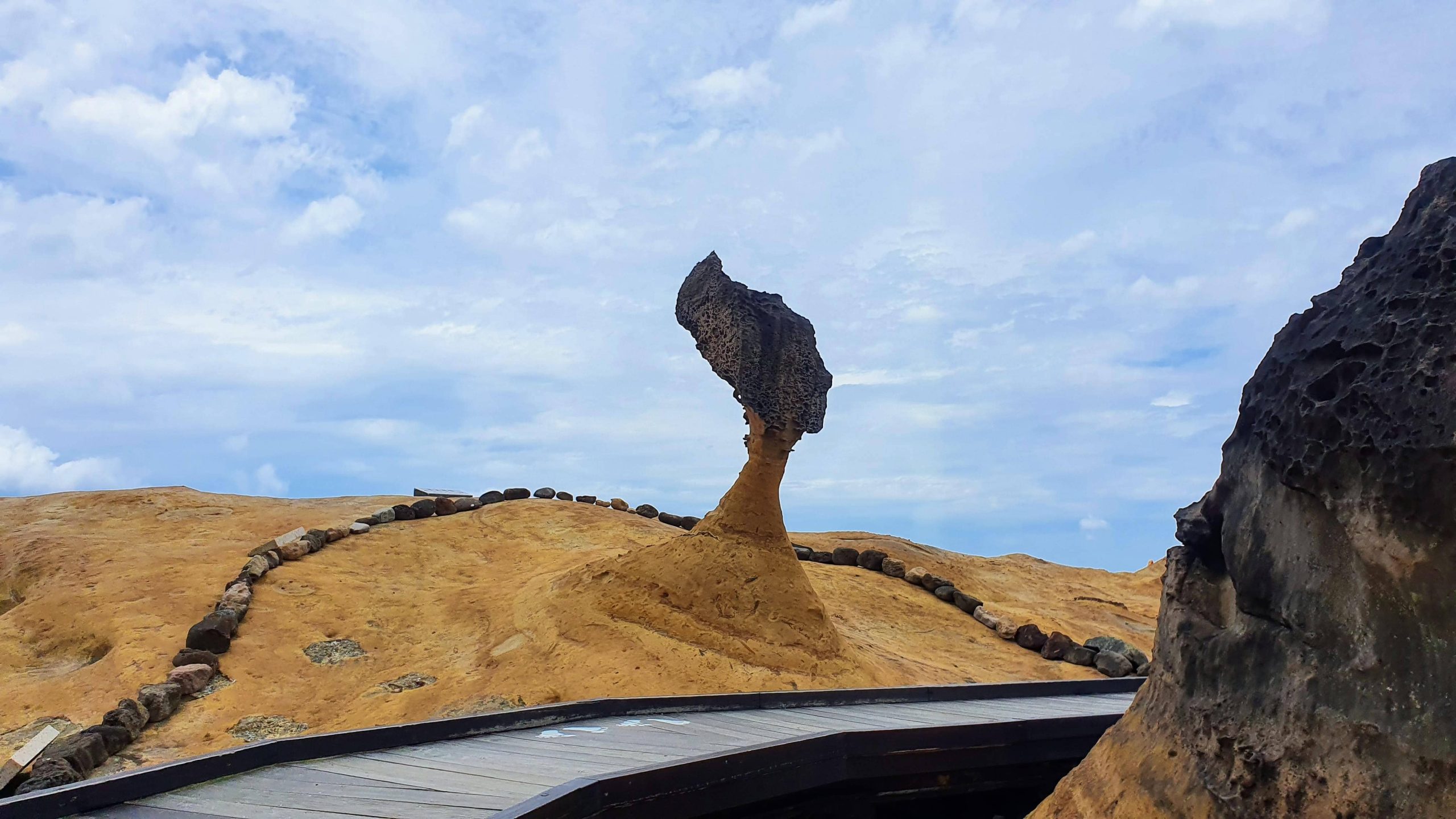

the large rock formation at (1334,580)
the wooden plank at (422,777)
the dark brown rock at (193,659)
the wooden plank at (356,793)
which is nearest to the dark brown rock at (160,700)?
the dark brown rock at (193,659)

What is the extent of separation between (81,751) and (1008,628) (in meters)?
8.93

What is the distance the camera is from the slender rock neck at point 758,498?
8461 millimetres

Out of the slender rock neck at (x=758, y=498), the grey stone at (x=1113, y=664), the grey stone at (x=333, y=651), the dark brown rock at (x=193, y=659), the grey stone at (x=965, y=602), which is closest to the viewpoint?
the dark brown rock at (x=193, y=659)

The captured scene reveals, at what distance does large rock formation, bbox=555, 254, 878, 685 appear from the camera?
7.91 m

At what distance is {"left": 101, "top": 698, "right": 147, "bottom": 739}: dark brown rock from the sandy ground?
9 centimetres

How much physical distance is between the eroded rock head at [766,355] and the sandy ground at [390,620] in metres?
1.80

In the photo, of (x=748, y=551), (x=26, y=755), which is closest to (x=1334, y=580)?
(x=748, y=551)

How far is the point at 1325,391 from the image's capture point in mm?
2195

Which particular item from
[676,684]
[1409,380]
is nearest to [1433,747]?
[1409,380]

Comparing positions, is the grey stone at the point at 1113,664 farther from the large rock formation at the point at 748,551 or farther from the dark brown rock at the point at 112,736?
the dark brown rock at the point at 112,736

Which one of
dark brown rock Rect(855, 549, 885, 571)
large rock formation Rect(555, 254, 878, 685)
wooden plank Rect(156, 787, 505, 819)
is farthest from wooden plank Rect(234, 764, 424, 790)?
dark brown rock Rect(855, 549, 885, 571)

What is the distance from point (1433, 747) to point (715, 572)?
658 centimetres

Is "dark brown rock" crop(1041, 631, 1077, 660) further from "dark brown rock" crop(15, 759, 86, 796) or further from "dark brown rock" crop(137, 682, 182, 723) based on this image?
"dark brown rock" crop(15, 759, 86, 796)

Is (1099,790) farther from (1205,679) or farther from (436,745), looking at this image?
(436,745)
